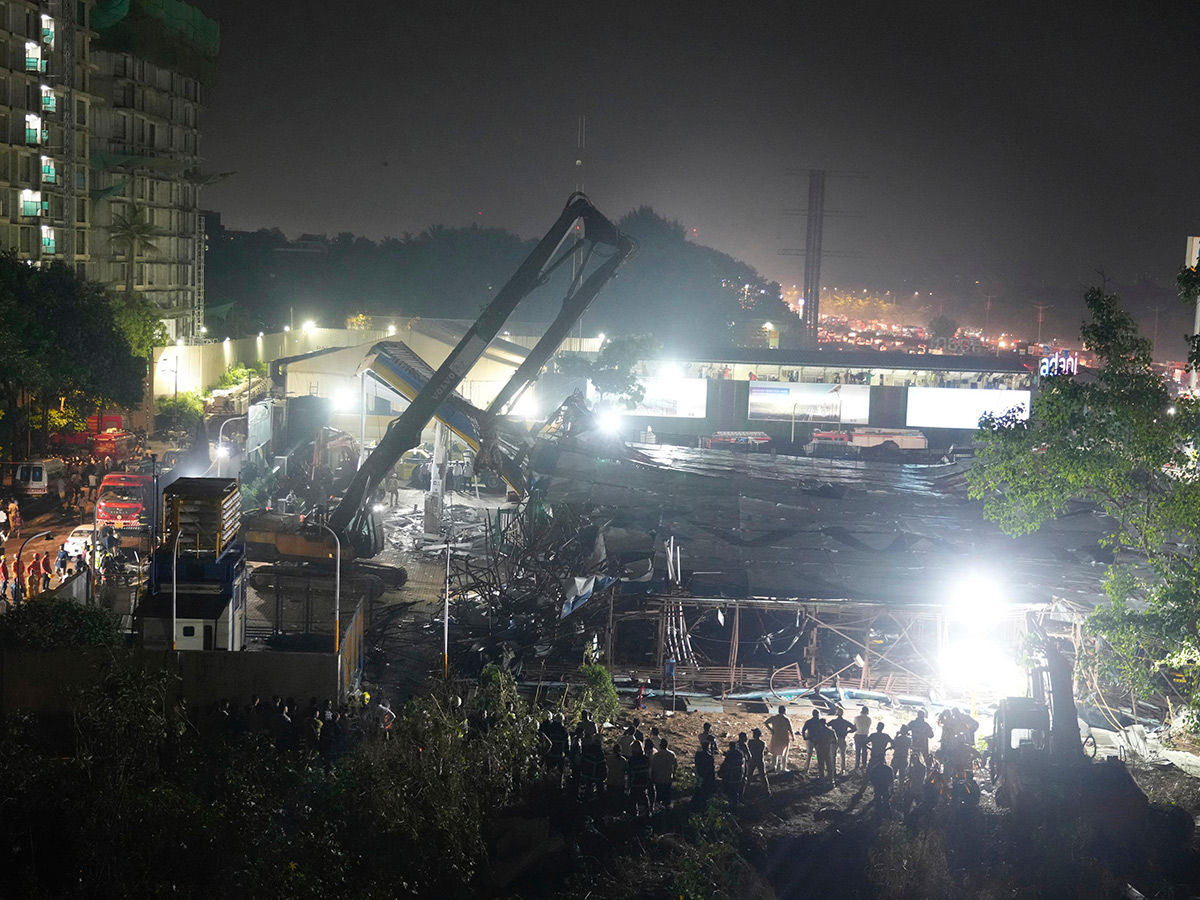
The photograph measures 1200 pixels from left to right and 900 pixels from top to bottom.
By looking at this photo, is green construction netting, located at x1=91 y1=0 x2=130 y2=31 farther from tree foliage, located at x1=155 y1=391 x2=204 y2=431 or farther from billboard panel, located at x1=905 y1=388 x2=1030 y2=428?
billboard panel, located at x1=905 y1=388 x2=1030 y2=428

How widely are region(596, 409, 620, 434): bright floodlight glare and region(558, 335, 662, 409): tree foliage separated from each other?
0.77m

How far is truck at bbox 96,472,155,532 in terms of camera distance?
2291 centimetres

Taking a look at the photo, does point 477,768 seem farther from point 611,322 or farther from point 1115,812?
point 611,322

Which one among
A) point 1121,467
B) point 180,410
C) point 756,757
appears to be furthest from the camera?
point 180,410

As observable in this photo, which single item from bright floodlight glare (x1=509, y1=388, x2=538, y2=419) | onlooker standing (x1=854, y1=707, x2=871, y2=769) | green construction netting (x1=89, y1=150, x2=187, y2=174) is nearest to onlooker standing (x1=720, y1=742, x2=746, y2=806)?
onlooker standing (x1=854, y1=707, x2=871, y2=769)

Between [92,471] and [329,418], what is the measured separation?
1088 cm

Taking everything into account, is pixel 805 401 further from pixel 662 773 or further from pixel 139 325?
pixel 662 773

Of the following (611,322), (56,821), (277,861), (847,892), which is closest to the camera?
(277,861)

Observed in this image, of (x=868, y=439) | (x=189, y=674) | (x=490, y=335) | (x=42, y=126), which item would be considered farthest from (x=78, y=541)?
(x=868, y=439)

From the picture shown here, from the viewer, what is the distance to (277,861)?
31.3 ft

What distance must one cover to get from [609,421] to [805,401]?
33.9ft

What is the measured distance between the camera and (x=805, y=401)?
167 ft

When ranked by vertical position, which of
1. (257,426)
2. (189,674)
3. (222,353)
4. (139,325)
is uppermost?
(139,325)

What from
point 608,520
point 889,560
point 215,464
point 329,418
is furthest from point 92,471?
point 889,560
